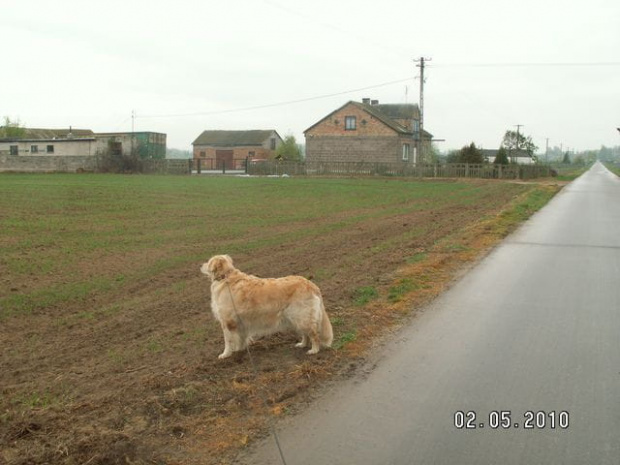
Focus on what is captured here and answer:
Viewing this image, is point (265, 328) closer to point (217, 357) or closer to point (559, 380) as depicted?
point (217, 357)

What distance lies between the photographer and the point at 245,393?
5.23 meters

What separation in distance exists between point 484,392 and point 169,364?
3.12 meters

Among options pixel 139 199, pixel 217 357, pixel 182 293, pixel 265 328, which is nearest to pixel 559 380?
pixel 265 328

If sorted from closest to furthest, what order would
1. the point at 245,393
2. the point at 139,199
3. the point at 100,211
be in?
the point at 245,393 < the point at 100,211 < the point at 139,199

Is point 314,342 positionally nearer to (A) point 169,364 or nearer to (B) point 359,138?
(A) point 169,364

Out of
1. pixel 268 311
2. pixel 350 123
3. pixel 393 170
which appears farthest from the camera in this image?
pixel 350 123

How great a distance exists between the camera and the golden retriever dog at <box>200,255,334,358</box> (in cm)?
620

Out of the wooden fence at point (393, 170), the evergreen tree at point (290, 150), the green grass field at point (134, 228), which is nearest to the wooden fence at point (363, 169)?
the wooden fence at point (393, 170)

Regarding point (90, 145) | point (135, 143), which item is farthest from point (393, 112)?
point (90, 145)

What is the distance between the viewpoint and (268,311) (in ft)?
20.3

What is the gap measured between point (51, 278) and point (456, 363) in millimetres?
8207

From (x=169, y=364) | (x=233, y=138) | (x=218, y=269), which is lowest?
(x=169, y=364)
